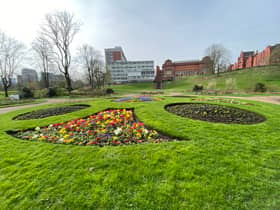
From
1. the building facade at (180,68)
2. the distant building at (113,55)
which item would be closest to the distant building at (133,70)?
the building facade at (180,68)

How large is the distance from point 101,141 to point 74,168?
1.16 meters

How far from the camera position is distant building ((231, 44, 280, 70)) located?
36094 mm

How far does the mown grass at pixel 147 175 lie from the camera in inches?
65.1

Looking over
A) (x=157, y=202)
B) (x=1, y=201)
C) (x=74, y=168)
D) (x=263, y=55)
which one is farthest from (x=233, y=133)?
(x=263, y=55)

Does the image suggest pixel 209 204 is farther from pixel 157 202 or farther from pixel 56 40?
pixel 56 40

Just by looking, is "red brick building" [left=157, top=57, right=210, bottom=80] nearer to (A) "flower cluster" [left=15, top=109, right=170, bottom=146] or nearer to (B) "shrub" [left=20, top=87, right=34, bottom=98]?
(B) "shrub" [left=20, top=87, right=34, bottom=98]

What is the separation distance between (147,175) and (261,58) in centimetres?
Result: 6567

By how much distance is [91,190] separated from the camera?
1.85 meters

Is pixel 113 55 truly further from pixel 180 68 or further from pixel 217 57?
pixel 217 57

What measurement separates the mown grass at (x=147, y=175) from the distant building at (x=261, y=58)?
5168 centimetres

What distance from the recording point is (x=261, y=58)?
45.0 meters

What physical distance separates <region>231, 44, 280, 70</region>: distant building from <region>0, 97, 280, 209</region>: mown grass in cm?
5168

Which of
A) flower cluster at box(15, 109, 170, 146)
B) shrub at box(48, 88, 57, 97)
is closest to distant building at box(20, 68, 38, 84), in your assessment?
shrub at box(48, 88, 57, 97)

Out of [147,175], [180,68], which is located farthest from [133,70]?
[147,175]
